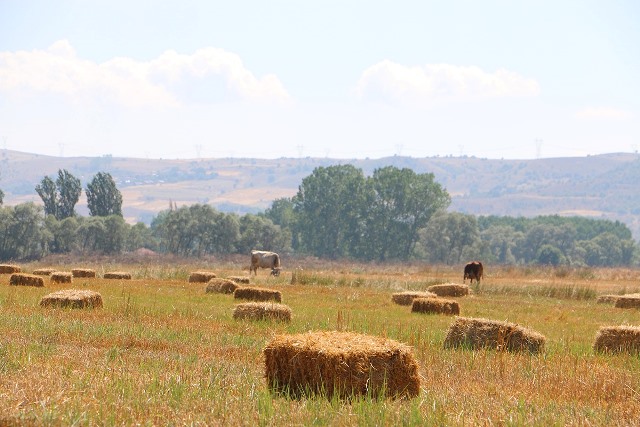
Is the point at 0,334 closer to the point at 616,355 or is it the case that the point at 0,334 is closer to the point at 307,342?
the point at 307,342

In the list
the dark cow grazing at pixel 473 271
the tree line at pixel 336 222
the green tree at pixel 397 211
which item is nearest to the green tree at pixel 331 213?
the tree line at pixel 336 222

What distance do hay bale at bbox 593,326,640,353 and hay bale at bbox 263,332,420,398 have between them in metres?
7.84

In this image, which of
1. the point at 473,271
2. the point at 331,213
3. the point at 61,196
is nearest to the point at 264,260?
the point at 473,271

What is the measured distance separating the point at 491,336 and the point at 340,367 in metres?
7.11

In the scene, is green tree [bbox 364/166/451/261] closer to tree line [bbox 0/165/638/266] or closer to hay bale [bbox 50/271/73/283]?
tree line [bbox 0/165/638/266]

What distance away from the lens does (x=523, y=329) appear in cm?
1728

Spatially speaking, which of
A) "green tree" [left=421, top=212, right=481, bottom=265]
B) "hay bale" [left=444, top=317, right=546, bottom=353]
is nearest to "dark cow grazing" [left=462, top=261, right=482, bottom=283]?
"hay bale" [left=444, top=317, right=546, bottom=353]

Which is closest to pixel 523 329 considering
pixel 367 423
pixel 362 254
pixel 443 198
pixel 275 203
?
pixel 367 423

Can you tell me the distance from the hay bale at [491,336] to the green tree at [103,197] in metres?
125

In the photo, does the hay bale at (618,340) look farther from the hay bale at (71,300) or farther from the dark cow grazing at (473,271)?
the dark cow grazing at (473,271)

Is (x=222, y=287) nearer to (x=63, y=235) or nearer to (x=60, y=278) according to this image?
(x=60, y=278)

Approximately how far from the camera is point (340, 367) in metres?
10.8

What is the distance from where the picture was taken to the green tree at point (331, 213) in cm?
13975

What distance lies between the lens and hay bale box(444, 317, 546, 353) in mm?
17062
